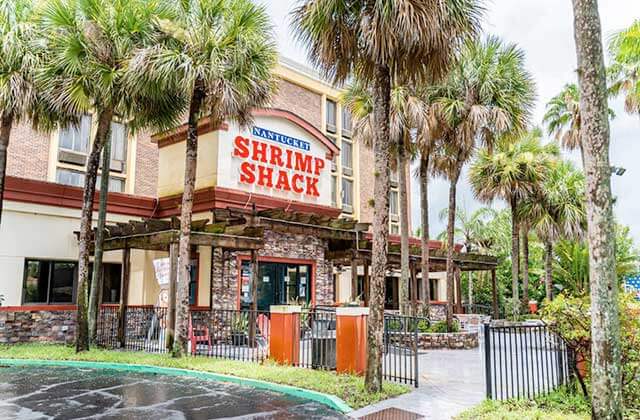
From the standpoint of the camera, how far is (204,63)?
11.8m

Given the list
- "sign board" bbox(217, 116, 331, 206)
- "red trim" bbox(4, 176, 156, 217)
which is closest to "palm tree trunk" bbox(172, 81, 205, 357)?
"sign board" bbox(217, 116, 331, 206)

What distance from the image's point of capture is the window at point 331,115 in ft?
114

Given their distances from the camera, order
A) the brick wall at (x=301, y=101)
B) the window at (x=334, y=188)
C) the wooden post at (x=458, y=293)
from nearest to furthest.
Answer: the wooden post at (x=458, y=293) → the brick wall at (x=301, y=101) → the window at (x=334, y=188)

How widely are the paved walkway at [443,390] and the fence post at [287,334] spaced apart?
263 centimetres

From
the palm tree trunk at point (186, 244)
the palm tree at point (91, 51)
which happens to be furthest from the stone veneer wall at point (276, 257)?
the palm tree at point (91, 51)

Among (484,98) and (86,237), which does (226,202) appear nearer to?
(86,237)

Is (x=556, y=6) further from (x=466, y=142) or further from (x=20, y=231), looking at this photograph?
(x=20, y=231)

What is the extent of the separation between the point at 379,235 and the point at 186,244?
5.41 metres

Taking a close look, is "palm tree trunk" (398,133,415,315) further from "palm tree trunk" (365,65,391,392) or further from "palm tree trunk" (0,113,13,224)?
"palm tree trunk" (0,113,13,224)

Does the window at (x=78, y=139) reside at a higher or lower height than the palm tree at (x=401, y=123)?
higher

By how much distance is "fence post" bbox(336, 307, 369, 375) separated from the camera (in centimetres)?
959

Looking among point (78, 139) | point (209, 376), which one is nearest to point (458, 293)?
point (209, 376)

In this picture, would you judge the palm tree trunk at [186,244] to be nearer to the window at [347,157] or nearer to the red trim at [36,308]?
the red trim at [36,308]

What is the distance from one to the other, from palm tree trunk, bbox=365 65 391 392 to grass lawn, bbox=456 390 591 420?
1778 mm
